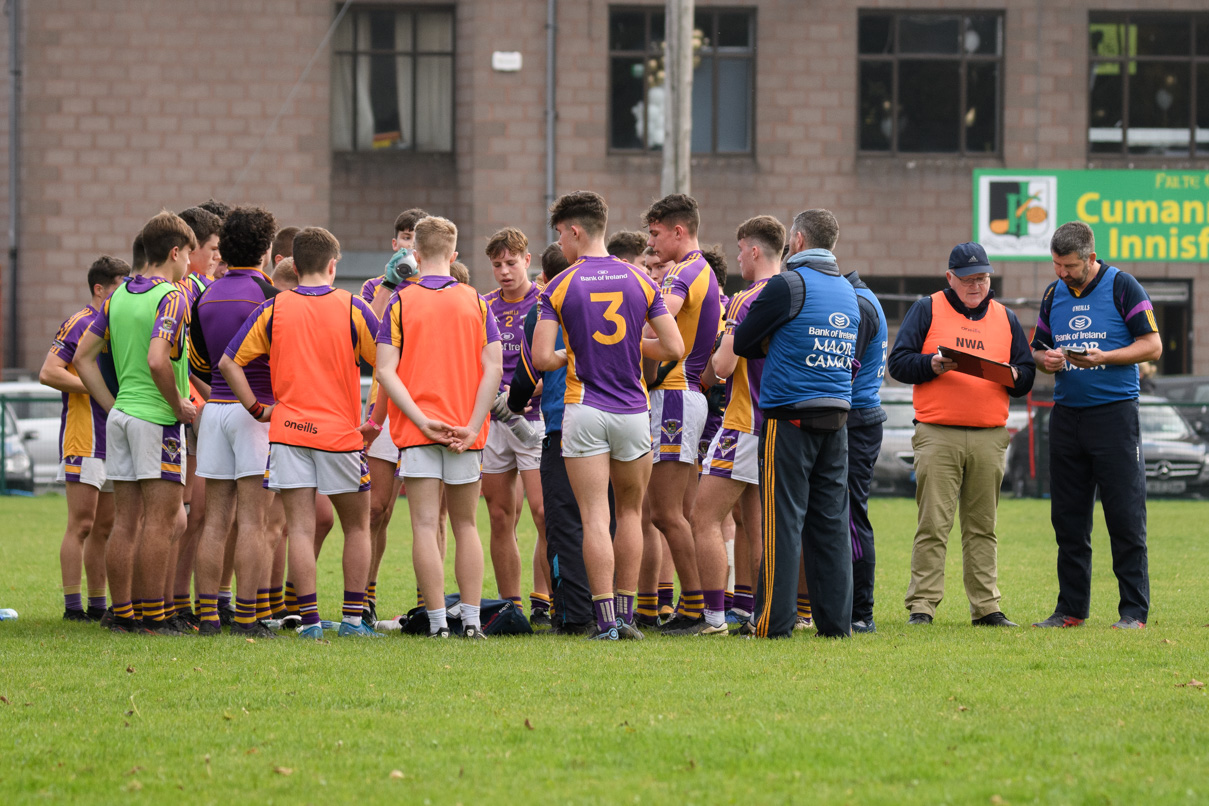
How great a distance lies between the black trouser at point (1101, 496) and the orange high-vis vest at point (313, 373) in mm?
3959

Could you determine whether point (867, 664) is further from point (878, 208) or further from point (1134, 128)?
point (1134, 128)

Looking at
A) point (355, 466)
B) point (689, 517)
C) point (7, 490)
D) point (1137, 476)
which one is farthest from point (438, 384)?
point (7, 490)

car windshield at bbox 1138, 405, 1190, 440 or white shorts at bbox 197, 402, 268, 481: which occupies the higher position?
white shorts at bbox 197, 402, 268, 481

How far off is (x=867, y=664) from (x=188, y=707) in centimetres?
299

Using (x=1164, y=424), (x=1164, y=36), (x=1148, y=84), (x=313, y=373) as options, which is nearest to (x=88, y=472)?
(x=313, y=373)

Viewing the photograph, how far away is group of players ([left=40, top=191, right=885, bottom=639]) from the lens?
728 centimetres

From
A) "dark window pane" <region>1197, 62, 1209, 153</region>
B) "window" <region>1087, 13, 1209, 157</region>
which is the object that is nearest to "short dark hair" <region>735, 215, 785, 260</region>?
"window" <region>1087, 13, 1209, 157</region>

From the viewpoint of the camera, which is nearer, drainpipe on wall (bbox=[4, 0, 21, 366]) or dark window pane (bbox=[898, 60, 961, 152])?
drainpipe on wall (bbox=[4, 0, 21, 366])

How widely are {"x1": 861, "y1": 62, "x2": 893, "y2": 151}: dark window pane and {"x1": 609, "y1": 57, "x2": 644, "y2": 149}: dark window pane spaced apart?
419 centimetres

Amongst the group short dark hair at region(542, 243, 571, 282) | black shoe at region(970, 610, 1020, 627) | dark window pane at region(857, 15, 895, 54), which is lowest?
black shoe at region(970, 610, 1020, 627)

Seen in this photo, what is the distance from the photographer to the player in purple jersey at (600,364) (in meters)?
7.19

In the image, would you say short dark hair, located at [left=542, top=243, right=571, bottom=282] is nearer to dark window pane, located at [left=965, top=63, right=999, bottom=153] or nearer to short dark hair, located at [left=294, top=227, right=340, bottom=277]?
short dark hair, located at [left=294, top=227, right=340, bottom=277]

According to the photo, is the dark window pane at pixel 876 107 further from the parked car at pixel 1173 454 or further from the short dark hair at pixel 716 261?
the short dark hair at pixel 716 261

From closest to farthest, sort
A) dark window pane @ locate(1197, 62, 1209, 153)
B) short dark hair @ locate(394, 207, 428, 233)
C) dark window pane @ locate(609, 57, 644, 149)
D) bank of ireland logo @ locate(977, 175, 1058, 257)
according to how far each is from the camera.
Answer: short dark hair @ locate(394, 207, 428, 233), bank of ireland logo @ locate(977, 175, 1058, 257), dark window pane @ locate(609, 57, 644, 149), dark window pane @ locate(1197, 62, 1209, 153)
